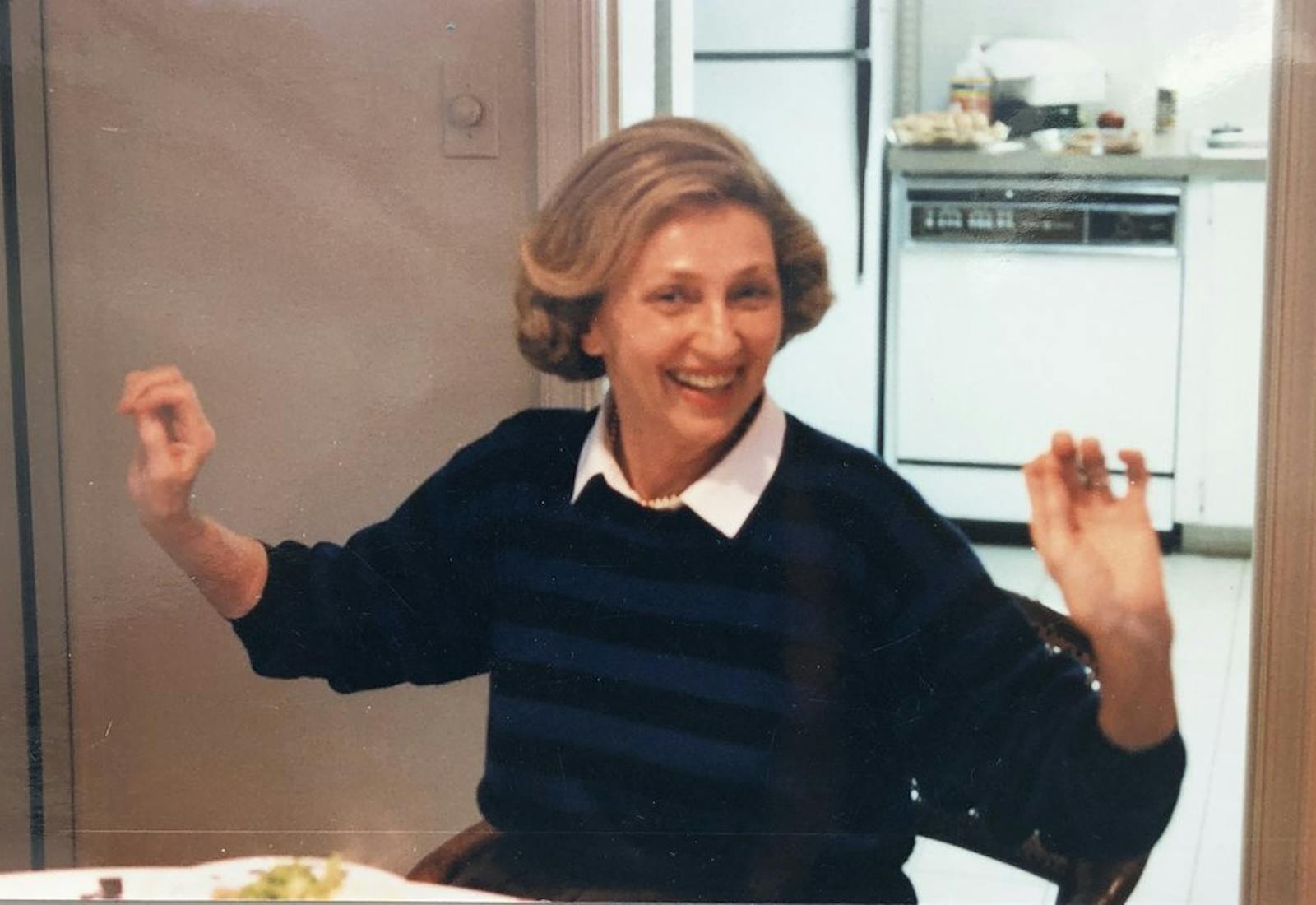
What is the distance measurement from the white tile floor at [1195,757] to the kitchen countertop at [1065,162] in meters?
0.42

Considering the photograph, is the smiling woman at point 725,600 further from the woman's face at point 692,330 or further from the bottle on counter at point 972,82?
the bottle on counter at point 972,82

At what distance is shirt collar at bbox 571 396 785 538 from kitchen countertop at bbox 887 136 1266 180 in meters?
0.31

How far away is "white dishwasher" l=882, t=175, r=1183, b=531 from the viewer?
1.77 meters

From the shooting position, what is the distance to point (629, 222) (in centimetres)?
173

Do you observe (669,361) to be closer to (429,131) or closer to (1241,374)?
(429,131)

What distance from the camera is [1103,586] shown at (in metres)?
1.76

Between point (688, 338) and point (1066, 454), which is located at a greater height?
point (688, 338)

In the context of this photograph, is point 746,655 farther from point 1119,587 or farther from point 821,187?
point 821,187

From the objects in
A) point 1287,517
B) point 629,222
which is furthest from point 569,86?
point 1287,517

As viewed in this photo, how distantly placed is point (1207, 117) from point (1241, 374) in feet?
0.93

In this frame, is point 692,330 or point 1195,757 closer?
point 692,330

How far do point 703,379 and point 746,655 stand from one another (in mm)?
302

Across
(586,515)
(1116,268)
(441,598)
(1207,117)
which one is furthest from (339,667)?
(1207,117)

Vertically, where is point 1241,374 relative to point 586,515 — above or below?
above
